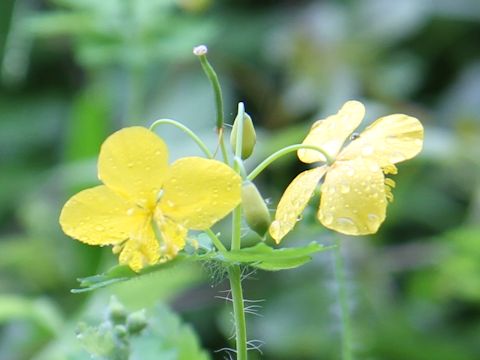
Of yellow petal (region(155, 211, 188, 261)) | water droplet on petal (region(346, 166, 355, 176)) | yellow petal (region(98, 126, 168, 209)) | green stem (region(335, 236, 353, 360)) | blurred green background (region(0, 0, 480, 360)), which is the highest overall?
yellow petal (region(98, 126, 168, 209))

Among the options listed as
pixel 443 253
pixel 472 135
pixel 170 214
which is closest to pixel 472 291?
pixel 443 253

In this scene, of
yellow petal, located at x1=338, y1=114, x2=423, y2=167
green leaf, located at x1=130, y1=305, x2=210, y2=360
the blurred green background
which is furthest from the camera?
the blurred green background

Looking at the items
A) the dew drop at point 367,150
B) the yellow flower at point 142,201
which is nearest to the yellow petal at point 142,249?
the yellow flower at point 142,201

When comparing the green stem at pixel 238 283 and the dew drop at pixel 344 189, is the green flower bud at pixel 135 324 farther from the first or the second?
the dew drop at pixel 344 189

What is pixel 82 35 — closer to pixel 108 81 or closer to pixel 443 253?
pixel 108 81

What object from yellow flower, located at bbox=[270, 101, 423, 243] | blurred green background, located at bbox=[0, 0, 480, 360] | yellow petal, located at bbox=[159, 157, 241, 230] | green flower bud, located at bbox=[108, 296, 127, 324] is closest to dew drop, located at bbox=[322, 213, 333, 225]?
yellow flower, located at bbox=[270, 101, 423, 243]

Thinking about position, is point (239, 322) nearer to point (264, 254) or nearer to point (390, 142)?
point (264, 254)

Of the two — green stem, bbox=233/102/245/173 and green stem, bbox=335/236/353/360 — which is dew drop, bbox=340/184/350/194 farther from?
green stem, bbox=335/236/353/360
